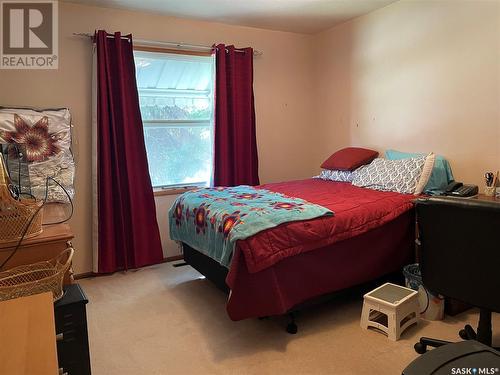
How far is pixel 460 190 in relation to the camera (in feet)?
9.00

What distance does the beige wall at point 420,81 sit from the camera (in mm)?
2785

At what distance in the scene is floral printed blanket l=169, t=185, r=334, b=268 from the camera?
2.19m

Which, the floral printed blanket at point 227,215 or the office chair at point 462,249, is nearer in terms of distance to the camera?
the office chair at point 462,249

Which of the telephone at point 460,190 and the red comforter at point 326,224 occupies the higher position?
the telephone at point 460,190

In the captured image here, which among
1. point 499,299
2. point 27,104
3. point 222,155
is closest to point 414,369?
point 499,299

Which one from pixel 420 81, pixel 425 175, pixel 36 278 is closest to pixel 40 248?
pixel 36 278

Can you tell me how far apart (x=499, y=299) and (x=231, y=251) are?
52.1 inches

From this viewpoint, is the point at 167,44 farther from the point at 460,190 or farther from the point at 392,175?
the point at 460,190

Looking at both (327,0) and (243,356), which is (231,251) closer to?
(243,356)

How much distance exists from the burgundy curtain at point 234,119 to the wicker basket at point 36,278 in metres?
2.32

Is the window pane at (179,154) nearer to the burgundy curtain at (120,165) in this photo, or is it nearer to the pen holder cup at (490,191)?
the burgundy curtain at (120,165)

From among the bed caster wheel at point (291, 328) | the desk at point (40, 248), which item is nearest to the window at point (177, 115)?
the bed caster wheel at point (291, 328)

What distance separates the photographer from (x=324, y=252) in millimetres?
2355

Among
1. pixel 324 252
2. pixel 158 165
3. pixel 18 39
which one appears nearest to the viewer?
pixel 324 252
